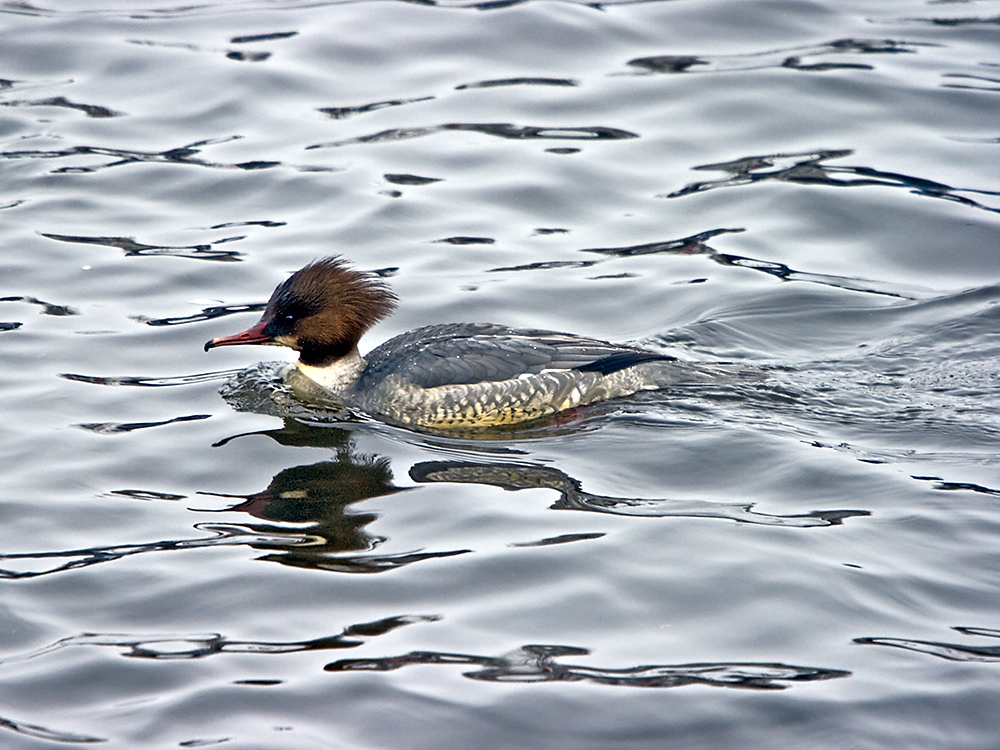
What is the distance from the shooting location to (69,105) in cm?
1390

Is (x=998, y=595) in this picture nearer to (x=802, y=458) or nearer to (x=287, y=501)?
(x=802, y=458)

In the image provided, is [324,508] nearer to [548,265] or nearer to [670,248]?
[548,265]

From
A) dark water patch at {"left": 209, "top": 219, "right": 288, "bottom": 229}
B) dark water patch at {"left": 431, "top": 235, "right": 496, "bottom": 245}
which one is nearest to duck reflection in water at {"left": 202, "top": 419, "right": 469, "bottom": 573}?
dark water patch at {"left": 431, "top": 235, "right": 496, "bottom": 245}

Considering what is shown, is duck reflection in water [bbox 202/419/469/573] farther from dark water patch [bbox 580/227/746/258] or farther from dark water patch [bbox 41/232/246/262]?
dark water patch [bbox 580/227/746/258]

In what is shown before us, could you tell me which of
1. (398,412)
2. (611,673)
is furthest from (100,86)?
(611,673)

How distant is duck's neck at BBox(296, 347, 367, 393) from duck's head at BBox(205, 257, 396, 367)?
0.05m

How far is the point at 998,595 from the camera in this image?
243 inches

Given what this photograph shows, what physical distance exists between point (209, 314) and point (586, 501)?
13.9 ft

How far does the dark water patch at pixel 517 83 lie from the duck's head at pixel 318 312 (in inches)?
231

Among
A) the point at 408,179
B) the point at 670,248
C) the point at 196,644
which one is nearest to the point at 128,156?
the point at 408,179

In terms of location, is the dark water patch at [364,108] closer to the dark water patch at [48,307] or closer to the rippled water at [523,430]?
the rippled water at [523,430]

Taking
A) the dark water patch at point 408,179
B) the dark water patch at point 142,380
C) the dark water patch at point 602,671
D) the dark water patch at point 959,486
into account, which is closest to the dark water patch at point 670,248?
the dark water patch at point 408,179

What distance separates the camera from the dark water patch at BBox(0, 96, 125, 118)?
13.8 m

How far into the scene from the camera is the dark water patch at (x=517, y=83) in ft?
46.7
